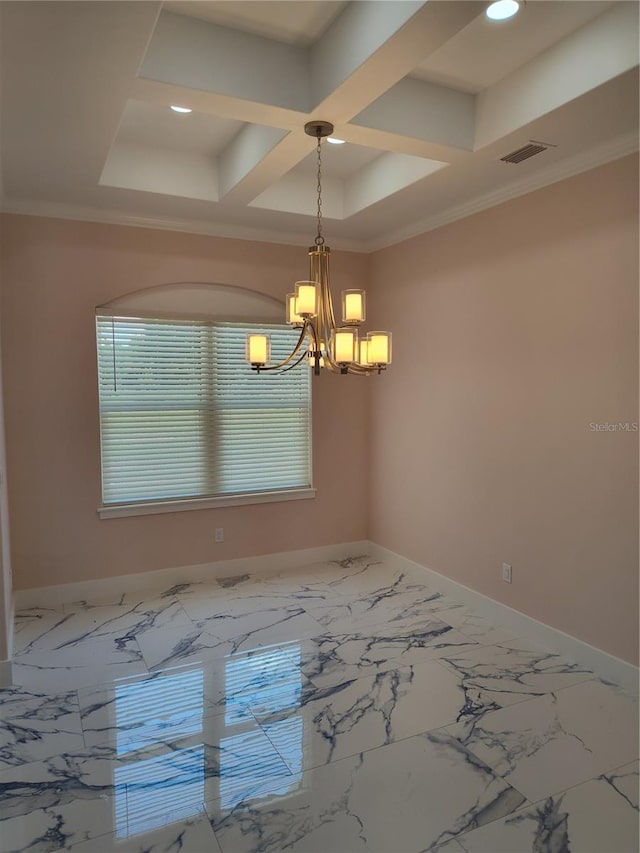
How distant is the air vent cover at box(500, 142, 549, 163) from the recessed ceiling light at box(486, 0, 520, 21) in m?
0.78

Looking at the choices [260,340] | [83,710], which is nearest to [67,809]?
[83,710]

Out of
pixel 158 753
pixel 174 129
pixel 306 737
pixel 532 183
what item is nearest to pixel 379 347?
pixel 532 183

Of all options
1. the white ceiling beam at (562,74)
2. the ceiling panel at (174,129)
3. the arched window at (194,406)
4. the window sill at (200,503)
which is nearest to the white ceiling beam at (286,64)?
the white ceiling beam at (562,74)

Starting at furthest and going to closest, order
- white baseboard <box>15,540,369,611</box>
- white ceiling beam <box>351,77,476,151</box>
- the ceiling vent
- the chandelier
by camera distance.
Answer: white baseboard <box>15,540,369,611</box> → the ceiling vent → white ceiling beam <box>351,77,476,151</box> → the chandelier

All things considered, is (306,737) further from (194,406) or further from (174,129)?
(174,129)

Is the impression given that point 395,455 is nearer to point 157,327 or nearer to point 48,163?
point 157,327

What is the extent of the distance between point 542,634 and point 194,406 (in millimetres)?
2964

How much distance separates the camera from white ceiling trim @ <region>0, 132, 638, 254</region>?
314cm

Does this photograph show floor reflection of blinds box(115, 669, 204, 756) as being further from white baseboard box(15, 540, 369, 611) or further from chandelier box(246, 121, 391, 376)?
chandelier box(246, 121, 391, 376)

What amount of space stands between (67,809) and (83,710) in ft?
2.28

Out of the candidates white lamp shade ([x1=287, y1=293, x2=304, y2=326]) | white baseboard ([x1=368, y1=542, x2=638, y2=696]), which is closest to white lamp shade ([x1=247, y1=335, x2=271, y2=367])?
white lamp shade ([x1=287, y1=293, x2=304, y2=326])

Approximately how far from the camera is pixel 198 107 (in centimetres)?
271

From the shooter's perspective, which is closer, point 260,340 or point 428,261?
point 260,340

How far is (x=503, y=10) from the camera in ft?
7.70
